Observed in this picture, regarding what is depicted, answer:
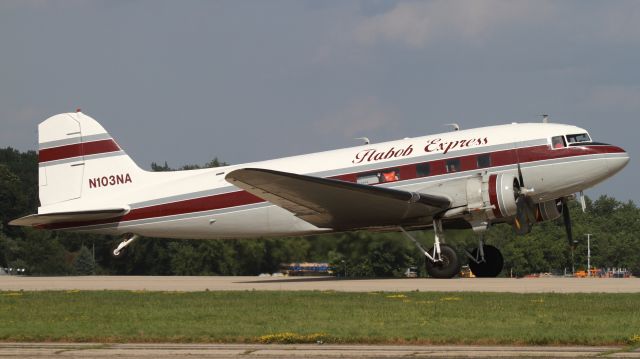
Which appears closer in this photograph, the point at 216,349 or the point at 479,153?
the point at 216,349

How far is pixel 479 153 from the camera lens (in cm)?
2791

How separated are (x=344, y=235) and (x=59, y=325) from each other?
46.0 ft

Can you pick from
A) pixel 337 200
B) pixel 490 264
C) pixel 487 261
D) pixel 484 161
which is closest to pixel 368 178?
pixel 337 200

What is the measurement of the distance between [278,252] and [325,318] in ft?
49.9

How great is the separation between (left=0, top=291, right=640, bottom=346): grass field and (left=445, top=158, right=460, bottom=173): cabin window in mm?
6493

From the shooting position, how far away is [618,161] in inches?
1090

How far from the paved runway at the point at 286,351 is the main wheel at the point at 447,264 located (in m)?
13.3

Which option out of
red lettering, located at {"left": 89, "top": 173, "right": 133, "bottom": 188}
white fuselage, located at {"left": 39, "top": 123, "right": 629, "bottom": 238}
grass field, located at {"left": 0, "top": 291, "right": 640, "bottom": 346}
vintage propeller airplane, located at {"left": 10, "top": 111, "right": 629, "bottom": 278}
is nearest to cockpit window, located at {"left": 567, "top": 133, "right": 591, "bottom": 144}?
vintage propeller airplane, located at {"left": 10, "top": 111, "right": 629, "bottom": 278}

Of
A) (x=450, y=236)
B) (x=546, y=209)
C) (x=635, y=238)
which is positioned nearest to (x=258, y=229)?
(x=450, y=236)

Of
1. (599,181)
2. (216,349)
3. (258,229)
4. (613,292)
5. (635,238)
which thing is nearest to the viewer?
(216,349)

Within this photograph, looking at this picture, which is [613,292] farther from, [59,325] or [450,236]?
[59,325]

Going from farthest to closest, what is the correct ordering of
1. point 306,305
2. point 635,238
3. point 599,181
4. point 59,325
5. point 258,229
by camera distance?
1. point 635,238
2. point 258,229
3. point 599,181
4. point 306,305
5. point 59,325

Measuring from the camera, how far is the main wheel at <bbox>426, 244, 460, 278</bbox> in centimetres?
2738

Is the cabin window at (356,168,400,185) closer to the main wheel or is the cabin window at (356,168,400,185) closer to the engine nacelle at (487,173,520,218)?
the main wheel
